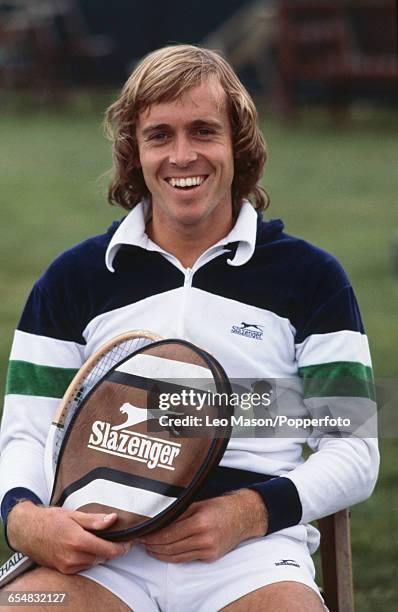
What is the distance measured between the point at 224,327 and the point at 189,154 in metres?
0.42

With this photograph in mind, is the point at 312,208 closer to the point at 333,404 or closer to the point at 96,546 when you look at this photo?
the point at 333,404

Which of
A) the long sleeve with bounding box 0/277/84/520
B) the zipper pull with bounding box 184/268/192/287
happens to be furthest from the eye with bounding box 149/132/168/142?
the long sleeve with bounding box 0/277/84/520

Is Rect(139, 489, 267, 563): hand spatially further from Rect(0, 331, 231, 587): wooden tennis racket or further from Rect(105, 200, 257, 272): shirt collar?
Rect(105, 200, 257, 272): shirt collar

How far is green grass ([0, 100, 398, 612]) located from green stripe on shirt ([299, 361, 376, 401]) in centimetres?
132

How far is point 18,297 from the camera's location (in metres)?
8.23

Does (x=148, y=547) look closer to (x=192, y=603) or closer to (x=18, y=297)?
(x=192, y=603)

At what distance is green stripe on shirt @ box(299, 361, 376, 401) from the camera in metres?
2.89

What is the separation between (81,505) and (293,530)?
0.48 m

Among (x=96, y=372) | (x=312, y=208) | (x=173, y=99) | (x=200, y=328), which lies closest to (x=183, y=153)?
(x=173, y=99)

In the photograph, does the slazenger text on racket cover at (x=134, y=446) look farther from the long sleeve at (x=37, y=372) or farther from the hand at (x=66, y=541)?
the long sleeve at (x=37, y=372)

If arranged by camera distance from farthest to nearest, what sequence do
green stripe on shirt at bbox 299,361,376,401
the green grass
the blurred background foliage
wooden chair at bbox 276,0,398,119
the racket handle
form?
1. wooden chair at bbox 276,0,398,119
2. the blurred background foliage
3. the green grass
4. green stripe on shirt at bbox 299,361,376,401
5. the racket handle

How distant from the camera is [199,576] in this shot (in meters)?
2.68

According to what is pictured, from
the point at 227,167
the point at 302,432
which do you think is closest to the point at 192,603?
the point at 302,432

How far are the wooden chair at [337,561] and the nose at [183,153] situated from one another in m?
0.91
